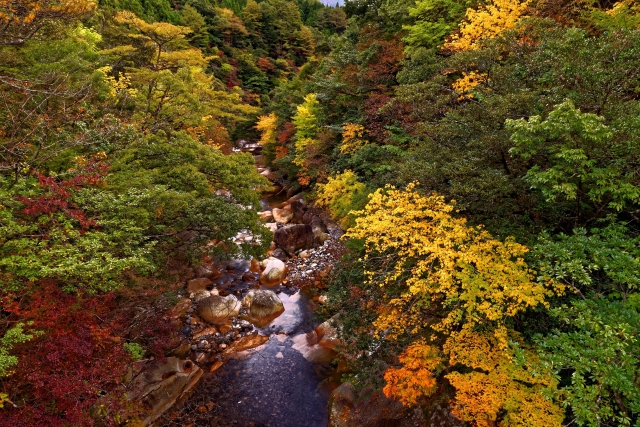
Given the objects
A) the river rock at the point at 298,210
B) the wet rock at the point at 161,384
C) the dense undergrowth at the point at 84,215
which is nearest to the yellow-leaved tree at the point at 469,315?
the dense undergrowth at the point at 84,215

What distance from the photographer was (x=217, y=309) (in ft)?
48.5

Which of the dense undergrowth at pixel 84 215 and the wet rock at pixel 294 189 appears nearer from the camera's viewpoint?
the dense undergrowth at pixel 84 215

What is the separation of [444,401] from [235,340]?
8977 millimetres

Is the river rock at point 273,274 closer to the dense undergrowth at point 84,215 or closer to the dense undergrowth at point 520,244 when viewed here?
the dense undergrowth at point 84,215

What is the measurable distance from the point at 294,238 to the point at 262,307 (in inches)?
252

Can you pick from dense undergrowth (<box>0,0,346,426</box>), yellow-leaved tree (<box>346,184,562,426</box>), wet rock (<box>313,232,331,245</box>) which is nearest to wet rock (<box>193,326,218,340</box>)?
dense undergrowth (<box>0,0,346,426</box>)

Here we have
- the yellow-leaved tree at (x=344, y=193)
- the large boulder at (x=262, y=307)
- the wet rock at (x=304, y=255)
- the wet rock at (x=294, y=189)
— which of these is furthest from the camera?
the wet rock at (x=294, y=189)

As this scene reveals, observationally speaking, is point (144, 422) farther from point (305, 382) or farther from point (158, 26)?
point (158, 26)

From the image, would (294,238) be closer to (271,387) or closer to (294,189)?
(294,189)

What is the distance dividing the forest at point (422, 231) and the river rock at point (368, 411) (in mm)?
485

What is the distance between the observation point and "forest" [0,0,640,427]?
233 inches

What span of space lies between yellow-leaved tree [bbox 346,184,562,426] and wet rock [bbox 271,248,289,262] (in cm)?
1161

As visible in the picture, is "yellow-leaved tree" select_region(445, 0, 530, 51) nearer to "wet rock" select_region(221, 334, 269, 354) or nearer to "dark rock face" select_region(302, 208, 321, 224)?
"dark rock face" select_region(302, 208, 321, 224)

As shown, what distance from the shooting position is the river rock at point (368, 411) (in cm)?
876
